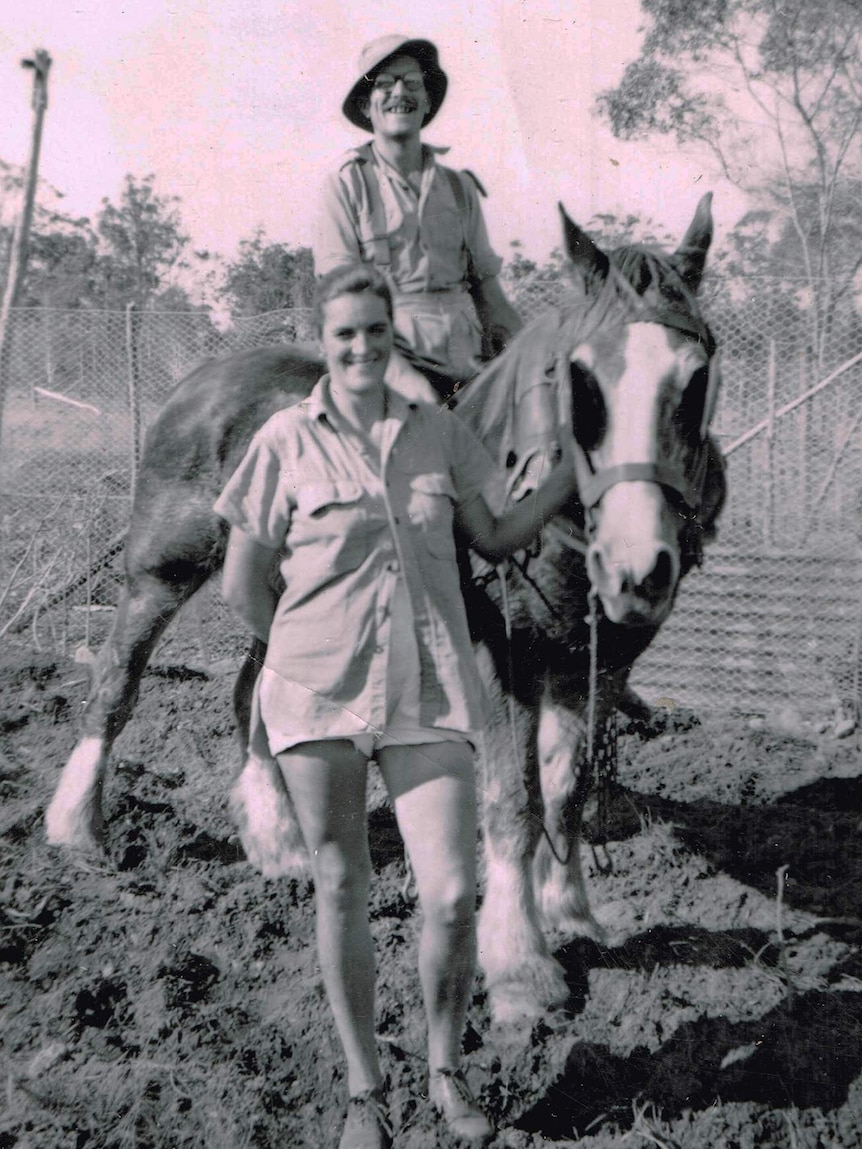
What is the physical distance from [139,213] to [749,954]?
113 inches

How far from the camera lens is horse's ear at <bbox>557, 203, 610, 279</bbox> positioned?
2.24 metres

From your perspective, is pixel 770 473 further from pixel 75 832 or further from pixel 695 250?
pixel 75 832

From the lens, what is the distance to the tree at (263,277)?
9.53 ft

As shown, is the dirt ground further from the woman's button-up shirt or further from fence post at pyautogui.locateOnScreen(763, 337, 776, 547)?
fence post at pyautogui.locateOnScreen(763, 337, 776, 547)

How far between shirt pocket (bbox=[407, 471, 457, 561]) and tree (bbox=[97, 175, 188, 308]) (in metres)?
1.32

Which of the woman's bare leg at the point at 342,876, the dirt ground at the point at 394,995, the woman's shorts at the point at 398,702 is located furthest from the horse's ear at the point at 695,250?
the dirt ground at the point at 394,995

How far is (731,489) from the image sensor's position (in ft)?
18.1

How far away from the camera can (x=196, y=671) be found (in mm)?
5594

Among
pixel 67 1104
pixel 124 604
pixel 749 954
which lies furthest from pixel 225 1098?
pixel 124 604

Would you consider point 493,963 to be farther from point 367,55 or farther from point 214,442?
point 367,55

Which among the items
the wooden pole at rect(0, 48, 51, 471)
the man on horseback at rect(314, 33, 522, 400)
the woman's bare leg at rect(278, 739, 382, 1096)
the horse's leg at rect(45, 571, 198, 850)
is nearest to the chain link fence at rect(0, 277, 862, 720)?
the horse's leg at rect(45, 571, 198, 850)

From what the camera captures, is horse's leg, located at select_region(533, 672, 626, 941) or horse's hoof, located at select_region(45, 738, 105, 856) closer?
horse's leg, located at select_region(533, 672, 626, 941)

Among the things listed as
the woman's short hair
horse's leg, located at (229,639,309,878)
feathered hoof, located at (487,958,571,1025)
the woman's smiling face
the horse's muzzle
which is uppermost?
the woman's short hair

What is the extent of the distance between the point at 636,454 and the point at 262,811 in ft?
7.66
